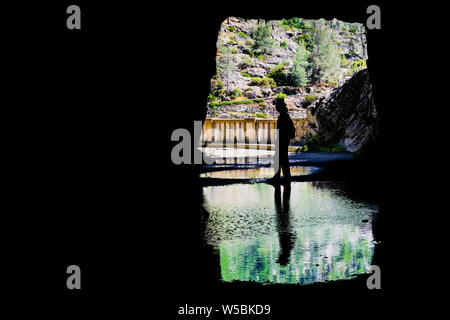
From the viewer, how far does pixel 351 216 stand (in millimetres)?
7379

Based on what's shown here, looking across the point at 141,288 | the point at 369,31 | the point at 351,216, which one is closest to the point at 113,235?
the point at 141,288

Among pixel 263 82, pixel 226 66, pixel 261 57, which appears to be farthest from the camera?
pixel 261 57

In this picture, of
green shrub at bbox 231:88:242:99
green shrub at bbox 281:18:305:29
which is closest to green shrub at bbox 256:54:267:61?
green shrub at bbox 231:88:242:99

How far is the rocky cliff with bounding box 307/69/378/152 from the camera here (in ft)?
71.7

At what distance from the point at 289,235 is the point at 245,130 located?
26.2m

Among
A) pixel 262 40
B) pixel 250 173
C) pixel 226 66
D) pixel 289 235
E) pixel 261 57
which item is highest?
pixel 262 40

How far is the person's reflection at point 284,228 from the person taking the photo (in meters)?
5.14

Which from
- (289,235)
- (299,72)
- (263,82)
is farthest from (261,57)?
(289,235)

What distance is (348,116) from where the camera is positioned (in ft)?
77.7

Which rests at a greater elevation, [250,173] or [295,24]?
[295,24]

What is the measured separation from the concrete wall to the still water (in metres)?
20.3

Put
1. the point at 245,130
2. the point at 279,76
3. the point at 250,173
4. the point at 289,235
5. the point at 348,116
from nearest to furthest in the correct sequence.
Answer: the point at 289,235, the point at 250,173, the point at 348,116, the point at 245,130, the point at 279,76

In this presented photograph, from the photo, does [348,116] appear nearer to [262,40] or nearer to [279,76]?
[279,76]
